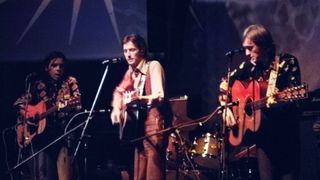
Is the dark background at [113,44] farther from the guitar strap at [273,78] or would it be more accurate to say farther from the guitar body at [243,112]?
the guitar strap at [273,78]

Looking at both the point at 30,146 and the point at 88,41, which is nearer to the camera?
the point at 30,146

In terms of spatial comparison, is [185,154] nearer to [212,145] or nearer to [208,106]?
[212,145]

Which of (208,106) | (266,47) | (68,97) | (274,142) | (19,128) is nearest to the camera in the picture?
(274,142)

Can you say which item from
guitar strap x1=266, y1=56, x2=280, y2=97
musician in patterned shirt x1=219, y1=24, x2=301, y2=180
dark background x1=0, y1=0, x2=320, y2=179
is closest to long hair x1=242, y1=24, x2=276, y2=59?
musician in patterned shirt x1=219, y1=24, x2=301, y2=180

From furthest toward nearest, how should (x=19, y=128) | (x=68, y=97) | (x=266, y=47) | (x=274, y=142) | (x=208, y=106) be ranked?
(x=208, y=106) → (x=19, y=128) → (x=68, y=97) → (x=266, y=47) → (x=274, y=142)

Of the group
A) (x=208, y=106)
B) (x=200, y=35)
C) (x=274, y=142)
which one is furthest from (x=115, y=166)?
(x=274, y=142)

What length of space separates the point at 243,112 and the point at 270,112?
515 millimetres

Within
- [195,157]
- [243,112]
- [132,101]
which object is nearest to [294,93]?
[243,112]

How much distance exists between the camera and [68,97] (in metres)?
6.51

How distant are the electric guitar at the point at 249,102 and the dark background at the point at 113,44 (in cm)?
239

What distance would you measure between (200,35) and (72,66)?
2.27m

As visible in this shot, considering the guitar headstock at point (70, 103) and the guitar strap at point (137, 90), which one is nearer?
the guitar strap at point (137, 90)

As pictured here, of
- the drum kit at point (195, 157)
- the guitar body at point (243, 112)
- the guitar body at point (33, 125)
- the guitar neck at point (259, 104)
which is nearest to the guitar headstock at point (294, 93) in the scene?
the guitar neck at point (259, 104)

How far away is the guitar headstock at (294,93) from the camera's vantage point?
14.3ft
